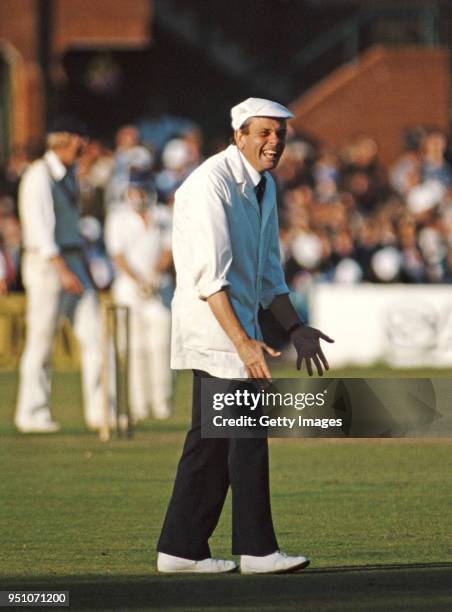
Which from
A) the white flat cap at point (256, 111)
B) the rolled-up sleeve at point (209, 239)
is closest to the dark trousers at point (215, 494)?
the rolled-up sleeve at point (209, 239)

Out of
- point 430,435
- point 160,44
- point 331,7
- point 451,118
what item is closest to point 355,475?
point 430,435

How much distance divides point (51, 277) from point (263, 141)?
6.60 metres

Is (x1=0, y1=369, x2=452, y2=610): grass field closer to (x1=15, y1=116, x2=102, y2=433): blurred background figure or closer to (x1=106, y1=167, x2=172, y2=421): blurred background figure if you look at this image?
(x1=15, y1=116, x2=102, y2=433): blurred background figure

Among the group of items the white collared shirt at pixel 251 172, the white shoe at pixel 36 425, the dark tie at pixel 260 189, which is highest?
the white collared shirt at pixel 251 172

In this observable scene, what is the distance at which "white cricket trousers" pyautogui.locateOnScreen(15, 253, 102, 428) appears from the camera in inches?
549

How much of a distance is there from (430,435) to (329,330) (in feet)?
49.2

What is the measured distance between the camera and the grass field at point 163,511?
288 inches

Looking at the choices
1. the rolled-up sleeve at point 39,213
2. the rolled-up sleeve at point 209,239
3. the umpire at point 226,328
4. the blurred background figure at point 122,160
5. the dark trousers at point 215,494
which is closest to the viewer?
the rolled-up sleeve at point 209,239

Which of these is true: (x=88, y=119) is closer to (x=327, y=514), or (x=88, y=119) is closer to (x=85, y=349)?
(x=85, y=349)

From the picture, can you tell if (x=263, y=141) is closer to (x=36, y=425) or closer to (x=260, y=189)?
(x=260, y=189)

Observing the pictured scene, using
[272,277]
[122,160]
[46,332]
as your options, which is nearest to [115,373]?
[46,332]

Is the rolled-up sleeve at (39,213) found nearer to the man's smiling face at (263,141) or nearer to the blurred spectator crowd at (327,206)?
the man's smiling face at (263,141)

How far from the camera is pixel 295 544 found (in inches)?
337

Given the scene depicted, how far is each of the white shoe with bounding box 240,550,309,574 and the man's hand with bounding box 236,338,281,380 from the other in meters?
0.88
